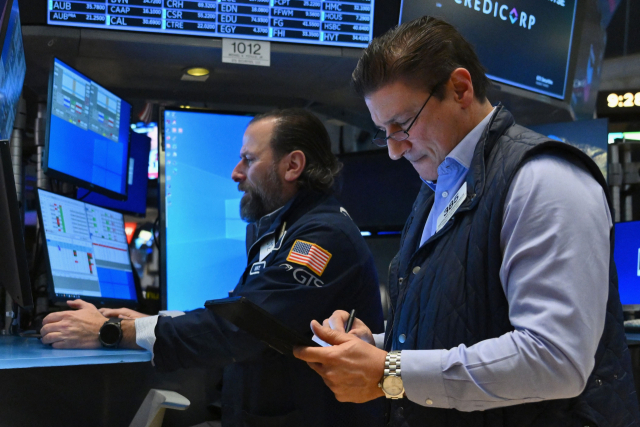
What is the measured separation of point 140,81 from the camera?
325 centimetres

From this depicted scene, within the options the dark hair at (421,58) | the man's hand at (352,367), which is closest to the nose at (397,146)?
the dark hair at (421,58)

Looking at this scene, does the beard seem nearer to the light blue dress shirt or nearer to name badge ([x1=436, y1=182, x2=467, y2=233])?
name badge ([x1=436, y1=182, x2=467, y2=233])

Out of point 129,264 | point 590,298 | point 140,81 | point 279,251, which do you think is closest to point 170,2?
point 140,81

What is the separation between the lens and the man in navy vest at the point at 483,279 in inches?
39.9

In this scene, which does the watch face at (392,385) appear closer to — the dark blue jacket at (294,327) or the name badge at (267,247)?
the dark blue jacket at (294,327)

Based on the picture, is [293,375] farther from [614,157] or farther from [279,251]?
[614,157]

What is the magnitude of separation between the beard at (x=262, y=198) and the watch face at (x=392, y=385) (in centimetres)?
143

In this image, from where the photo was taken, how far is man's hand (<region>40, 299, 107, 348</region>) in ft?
6.43

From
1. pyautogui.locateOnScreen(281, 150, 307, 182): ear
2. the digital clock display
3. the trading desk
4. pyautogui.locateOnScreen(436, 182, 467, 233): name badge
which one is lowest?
the trading desk

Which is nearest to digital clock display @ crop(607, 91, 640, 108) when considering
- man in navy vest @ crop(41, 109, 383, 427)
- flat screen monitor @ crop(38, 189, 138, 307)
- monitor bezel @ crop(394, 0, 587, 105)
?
monitor bezel @ crop(394, 0, 587, 105)

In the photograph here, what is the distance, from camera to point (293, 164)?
245 centimetres

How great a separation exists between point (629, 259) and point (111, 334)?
2.61 meters

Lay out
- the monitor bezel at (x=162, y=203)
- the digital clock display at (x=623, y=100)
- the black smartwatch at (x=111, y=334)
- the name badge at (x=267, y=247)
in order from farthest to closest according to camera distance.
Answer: the digital clock display at (x=623, y=100), the monitor bezel at (x=162, y=203), the name badge at (x=267, y=247), the black smartwatch at (x=111, y=334)

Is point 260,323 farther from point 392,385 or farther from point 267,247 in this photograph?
point 267,247
